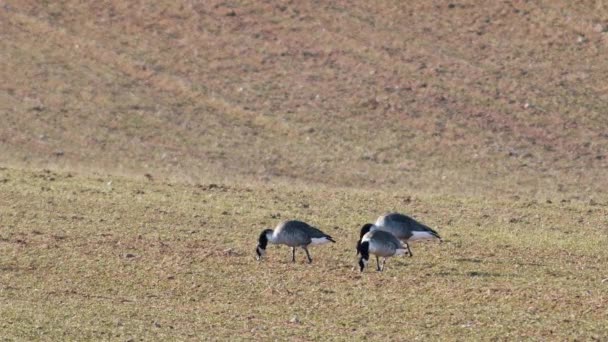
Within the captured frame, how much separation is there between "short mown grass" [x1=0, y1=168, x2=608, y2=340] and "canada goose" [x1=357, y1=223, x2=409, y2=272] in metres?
0.35

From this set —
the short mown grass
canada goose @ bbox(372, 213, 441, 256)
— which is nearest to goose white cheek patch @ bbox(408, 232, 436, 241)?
canada goose @ bbox(372, 213, 441, 256)

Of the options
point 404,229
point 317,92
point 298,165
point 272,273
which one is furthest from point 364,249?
point 317,92

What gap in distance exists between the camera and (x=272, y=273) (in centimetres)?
2028

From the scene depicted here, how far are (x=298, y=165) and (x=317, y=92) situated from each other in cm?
723

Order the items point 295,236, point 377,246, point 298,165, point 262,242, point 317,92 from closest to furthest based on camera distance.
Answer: point 377,246 < point 295,236 < point 262,242 < point 298,165 < point 317,92

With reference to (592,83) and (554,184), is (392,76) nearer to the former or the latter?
(592,83)

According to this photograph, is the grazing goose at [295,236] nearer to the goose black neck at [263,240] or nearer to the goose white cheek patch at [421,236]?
the goose black neck at [263,240]

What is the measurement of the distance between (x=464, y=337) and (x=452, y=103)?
26.2 m

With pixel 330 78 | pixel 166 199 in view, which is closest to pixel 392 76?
pixel 330 78

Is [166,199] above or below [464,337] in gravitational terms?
below

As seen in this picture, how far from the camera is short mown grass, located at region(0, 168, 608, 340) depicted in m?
16.9

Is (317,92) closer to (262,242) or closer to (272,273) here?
(262,242)

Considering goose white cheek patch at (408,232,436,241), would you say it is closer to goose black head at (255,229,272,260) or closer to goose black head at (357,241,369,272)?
goose black head at (357,241,369,272)

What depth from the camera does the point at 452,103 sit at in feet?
138
